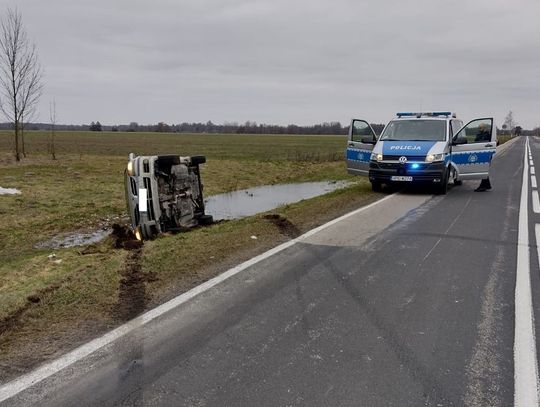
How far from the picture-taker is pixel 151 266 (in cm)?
605

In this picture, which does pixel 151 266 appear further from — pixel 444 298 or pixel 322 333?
pixel 444 298

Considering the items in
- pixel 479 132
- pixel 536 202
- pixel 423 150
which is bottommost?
pixel 536 202

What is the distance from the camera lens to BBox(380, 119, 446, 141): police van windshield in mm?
13281

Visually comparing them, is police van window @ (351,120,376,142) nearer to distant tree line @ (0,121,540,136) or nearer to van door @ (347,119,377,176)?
van door @ (347,119,377,176)

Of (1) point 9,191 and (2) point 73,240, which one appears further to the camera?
(1) point 9,191

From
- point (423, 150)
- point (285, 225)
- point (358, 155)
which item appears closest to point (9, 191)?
point (285, 225)

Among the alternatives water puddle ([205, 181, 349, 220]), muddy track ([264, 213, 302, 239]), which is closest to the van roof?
water puddle ([205, 181, 349, 220])

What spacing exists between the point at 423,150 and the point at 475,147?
5.90ft

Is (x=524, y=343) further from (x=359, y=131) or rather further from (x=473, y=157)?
(x=359, y=131)

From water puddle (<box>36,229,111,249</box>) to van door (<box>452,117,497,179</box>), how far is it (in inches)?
376

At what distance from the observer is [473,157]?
13.4m

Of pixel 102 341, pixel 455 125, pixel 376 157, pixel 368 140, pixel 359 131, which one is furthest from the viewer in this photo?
pixel 455 125

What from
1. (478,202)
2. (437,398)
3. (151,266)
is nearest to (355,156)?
(478,202)

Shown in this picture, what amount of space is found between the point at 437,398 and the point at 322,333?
1182 mm
